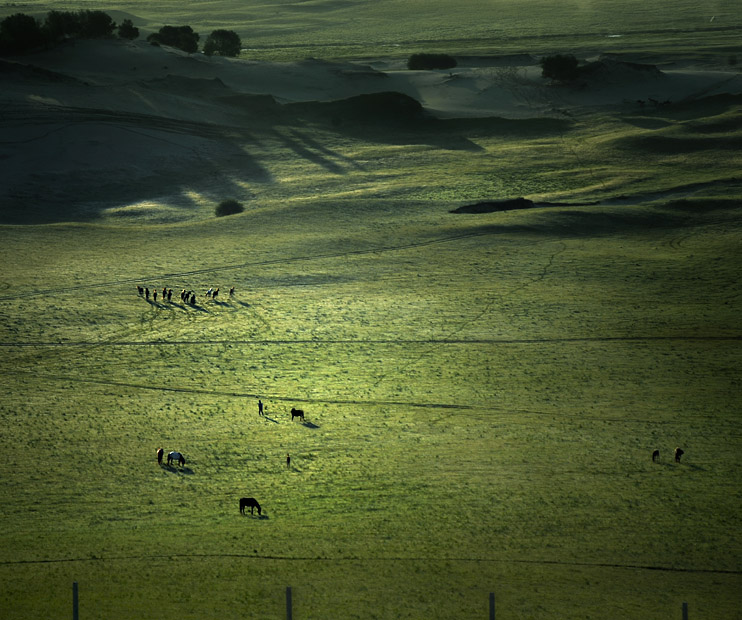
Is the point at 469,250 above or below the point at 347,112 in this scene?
below

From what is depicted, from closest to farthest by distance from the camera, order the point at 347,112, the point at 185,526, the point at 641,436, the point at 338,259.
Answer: the point at 185,526, the point at 641,436, the point at 338,259, the point at 347,112

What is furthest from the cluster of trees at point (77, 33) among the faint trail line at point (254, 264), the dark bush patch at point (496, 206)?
the faint trail line at point (254, 264)

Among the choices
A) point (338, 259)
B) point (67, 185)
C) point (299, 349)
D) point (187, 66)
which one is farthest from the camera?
point (187, 66)

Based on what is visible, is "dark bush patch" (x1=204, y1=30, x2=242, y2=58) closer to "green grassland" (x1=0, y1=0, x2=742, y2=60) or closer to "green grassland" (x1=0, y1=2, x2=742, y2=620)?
"green grassland" (x1=0, y1=0, x2=742, y2=60)

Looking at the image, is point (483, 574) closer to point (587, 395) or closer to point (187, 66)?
point (587, 395)

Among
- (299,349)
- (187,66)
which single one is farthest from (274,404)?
(187,66)

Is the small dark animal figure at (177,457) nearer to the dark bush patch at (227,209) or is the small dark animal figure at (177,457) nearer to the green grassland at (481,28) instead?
the dark bush patch at (227,209)
